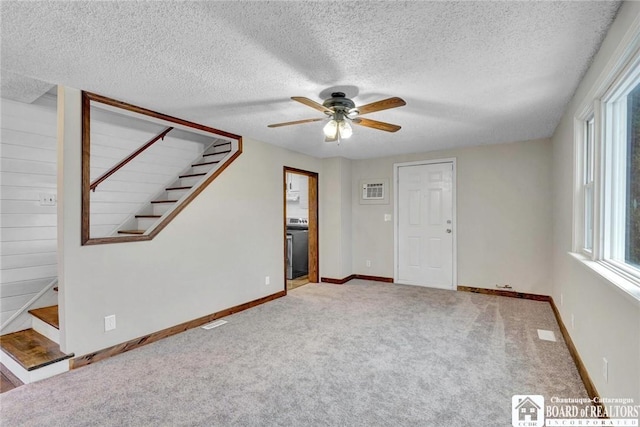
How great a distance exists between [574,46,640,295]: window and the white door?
2.58 metres

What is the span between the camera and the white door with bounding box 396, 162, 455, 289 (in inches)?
195

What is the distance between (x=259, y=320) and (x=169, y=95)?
95.1 inches

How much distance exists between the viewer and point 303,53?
198 cm

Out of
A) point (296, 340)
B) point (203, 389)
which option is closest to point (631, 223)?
point (296, 340)

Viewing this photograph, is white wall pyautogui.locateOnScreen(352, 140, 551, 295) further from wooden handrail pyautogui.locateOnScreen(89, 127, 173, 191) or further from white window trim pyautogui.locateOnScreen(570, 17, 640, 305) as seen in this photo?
wooden handrail pyautogui.locateOnScreen(89, 127, 173, 191)

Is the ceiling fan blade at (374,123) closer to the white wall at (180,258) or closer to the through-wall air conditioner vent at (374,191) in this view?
the white wall at (180,258)

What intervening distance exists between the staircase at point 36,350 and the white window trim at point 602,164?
3.54 m

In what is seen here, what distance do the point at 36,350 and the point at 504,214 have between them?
5329 millimetres

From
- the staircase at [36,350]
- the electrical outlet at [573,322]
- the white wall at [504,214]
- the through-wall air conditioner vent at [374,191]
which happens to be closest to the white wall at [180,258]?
the staircase at [36,350]

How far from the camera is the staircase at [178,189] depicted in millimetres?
3721

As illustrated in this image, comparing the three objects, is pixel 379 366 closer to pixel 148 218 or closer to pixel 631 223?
pixel 631 223

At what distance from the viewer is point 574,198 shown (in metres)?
2.72

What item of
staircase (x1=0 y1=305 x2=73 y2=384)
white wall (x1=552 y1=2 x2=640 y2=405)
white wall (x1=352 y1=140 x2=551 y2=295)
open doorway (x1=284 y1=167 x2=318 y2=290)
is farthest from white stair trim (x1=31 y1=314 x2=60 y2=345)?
white wall (x1=352 y1=140 x2=551 y2=295)

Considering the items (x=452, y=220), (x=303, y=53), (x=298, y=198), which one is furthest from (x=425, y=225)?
(x=303, y=53)
